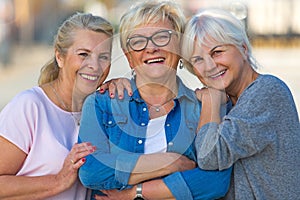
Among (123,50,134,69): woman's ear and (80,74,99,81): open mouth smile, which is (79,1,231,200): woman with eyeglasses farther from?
(80,74,99,81): open mouth smile

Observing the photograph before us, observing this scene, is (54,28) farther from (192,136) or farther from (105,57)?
(192,136)

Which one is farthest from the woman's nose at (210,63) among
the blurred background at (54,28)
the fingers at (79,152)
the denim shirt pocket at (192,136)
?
the blurred background at (54,28)

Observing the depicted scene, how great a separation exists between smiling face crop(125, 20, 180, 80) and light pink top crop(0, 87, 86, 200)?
50 centimetres

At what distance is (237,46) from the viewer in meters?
2.63

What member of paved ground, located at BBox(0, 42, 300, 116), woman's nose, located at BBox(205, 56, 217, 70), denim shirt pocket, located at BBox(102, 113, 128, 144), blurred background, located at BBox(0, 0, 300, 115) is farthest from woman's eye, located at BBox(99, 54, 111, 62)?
blurred background, located at BBox(0, 0, 300, 115)

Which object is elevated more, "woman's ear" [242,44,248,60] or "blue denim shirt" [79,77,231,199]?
"woman's ear" [242,44,248,60]

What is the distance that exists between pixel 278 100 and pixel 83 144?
816mm

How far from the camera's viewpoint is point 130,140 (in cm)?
260

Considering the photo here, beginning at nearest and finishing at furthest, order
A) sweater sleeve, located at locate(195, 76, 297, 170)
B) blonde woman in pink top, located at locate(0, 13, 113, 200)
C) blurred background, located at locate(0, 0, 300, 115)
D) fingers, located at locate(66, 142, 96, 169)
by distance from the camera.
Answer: sweater sleeve, located at locate(195, 76, 297, 170) < fingers, located at locate(66, 142, 96, 169) < blonde woman in pink top, located at locate(0, 13, 113, 200) < blurred background, located at locate(0, 0, 300, 115)

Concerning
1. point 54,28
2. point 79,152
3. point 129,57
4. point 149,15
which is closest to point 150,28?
point 149,15

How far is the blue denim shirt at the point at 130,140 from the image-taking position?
2.54m

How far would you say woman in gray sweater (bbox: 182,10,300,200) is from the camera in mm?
2502

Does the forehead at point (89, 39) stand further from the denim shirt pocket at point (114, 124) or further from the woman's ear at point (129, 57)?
the denim shirt pocket at point (114, 124)

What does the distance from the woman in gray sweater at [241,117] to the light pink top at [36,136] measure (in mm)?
652
